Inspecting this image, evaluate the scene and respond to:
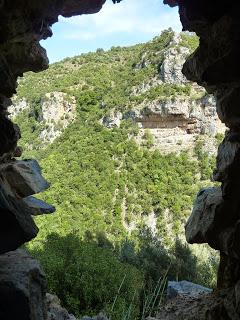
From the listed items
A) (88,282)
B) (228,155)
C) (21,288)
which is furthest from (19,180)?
(88,282)

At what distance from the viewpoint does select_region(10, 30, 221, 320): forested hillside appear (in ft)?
111

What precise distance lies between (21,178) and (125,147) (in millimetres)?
47390

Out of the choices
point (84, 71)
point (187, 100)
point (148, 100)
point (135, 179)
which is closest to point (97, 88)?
point (84, 71)

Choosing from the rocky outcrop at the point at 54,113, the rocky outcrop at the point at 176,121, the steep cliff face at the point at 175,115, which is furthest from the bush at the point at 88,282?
the rocky outcrop at the point at 54,113

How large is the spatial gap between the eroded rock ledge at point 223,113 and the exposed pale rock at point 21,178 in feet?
9.38

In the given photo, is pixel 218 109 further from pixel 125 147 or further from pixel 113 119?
pixel 113 119

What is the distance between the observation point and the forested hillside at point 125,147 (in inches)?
1328

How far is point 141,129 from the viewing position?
191ft

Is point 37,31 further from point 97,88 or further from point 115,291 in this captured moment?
point 97,88

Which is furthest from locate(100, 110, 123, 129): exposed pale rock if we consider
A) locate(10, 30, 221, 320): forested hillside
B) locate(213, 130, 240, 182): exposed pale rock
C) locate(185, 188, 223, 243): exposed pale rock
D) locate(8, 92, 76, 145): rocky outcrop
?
locate(213, 130, 240, 182): exposed pale rock

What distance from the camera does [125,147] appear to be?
54344mm

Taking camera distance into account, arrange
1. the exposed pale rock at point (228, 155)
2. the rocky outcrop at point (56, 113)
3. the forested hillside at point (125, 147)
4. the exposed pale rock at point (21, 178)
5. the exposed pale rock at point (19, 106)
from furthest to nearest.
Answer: the exposed pale rock at point (19, 106), the rocky outcrop at point (56, 113), the forested hillside at point (125, 147), the exposed pale rock at point (21, 178), the exposed pale rock at point (228, 155)

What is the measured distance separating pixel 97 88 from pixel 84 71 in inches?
234

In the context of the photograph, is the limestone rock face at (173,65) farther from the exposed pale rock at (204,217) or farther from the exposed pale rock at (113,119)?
the exposed pale rock at (204,217)
